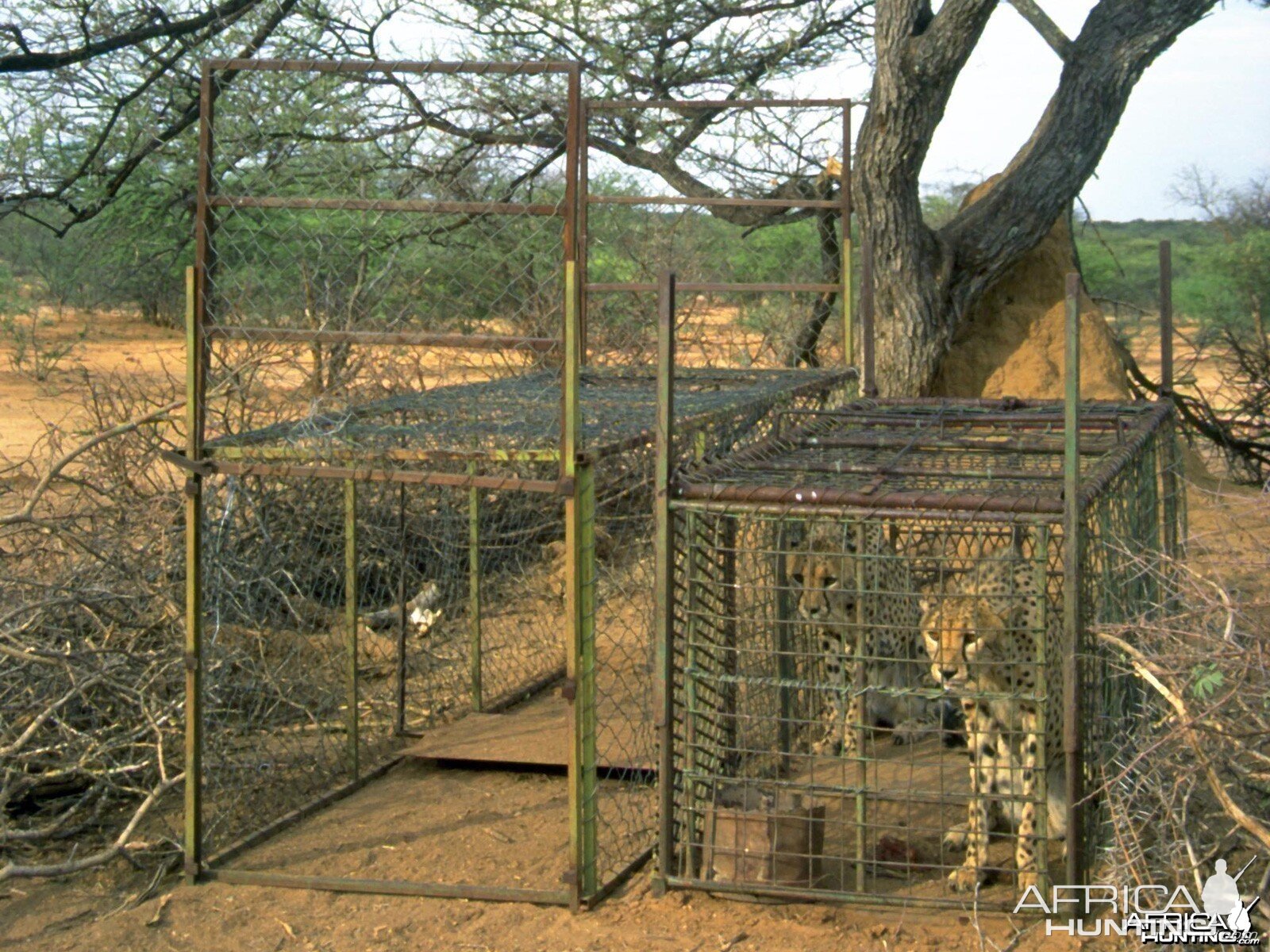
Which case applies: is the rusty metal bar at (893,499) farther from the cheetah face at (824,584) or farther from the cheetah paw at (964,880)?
the cheetah face at (824,584)

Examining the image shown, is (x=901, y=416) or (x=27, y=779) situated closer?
(x=27, y=779)

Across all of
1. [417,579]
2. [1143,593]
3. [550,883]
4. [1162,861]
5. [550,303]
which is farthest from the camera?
[550,303]

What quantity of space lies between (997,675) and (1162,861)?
41.1 inches

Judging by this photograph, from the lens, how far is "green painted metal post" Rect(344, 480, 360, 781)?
20.2 ft

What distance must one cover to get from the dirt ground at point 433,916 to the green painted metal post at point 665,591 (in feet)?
0.96

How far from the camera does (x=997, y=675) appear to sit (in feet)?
16.5

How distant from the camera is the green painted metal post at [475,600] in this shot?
698cm

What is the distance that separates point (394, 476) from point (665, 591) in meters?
0.98

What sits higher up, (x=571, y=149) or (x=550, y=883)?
(x=571, y=149)

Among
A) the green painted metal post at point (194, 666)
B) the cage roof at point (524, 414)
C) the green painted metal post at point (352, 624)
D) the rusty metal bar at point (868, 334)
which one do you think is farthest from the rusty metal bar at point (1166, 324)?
the green painted metal post at point (194, 666)

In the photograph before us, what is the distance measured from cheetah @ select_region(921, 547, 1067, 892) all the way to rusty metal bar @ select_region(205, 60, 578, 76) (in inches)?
85.7

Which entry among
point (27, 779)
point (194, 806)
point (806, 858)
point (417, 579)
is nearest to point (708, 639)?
point (806, 858)

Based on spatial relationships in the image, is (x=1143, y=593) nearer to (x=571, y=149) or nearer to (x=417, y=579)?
(x=571, y=149)

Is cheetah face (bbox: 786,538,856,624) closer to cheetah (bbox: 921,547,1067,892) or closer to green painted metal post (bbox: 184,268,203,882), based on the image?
cheetah (bbox: 921,547,1067,892)
